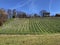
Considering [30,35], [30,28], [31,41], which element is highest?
[31,41]

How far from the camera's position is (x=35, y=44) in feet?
55.2

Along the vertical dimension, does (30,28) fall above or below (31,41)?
below

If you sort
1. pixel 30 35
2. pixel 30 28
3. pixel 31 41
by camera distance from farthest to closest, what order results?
1. pixel 30 28
2. pixel 30 35
3. pixel 31 41

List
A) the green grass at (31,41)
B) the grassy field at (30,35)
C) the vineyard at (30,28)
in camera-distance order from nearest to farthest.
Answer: the green grass at (31,41) < the grassy field at (30,35) < the vineyard at (30,28)

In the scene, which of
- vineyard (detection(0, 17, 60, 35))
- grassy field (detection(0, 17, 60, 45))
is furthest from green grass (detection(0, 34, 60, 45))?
vineyard (detection(0, 17, 60, 35))

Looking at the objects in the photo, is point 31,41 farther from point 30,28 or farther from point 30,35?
point 30,28

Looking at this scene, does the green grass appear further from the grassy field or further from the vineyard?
the vineyard

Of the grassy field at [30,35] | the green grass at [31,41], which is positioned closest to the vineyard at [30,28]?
the grassy field at [30,35]

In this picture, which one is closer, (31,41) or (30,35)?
(31,41)

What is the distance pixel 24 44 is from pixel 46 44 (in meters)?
2.35

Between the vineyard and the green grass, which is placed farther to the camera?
the vineyard

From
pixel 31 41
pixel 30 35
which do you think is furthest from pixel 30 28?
pixel 31 41

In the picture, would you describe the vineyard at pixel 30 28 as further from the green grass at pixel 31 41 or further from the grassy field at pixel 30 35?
the green grass at pixel 31 41

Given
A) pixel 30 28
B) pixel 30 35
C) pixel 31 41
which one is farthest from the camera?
pixel 30 28
